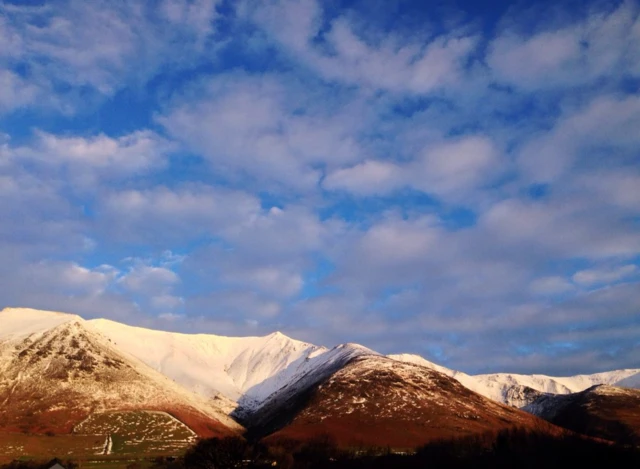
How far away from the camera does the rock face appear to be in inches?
5871

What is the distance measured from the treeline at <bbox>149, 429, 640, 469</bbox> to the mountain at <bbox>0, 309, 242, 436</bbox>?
2649 inches

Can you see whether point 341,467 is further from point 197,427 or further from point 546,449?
point 197,427

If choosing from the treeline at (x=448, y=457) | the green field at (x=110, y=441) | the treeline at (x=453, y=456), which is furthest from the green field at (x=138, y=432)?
the treeline at (x=453, y=456)

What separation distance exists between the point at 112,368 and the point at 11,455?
268 ft

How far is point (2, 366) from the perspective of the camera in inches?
7136

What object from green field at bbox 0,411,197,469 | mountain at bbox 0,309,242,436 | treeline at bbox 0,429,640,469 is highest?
mountain at bbox 0,309,242,436

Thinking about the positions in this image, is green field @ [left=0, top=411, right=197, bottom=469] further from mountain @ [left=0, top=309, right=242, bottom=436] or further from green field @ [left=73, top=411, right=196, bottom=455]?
mountain @ [left=0, top=309, right=242, bottom=436]

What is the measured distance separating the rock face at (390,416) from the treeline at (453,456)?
43.5 meters

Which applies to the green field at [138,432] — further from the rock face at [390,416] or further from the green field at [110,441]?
the rock face at [390,416]

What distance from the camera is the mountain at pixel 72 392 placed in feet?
505

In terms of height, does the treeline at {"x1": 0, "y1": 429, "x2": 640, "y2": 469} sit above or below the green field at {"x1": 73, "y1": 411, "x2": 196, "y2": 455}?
below

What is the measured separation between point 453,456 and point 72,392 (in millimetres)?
129952

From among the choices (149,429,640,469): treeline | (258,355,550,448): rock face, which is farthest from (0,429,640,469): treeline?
(258,355,550,448): rock face

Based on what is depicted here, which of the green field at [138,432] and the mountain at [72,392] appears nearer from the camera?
the green field at [138,432]
